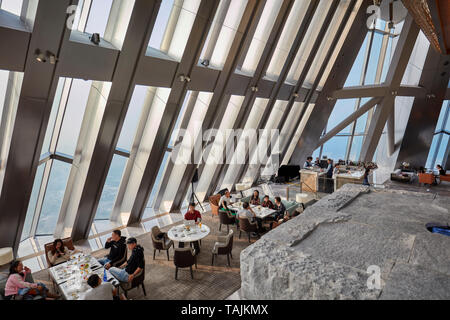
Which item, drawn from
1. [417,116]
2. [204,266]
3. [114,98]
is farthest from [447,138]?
[114,98]

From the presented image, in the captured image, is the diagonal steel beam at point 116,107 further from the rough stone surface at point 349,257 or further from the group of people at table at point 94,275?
the rough stone surface at point 349,257

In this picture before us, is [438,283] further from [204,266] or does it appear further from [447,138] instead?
[447,138]

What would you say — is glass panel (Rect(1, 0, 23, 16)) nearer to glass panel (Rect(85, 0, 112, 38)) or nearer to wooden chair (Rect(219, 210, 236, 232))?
glass panel (Rect(85, 0, 112, 38))

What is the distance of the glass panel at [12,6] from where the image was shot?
4031 millimetres

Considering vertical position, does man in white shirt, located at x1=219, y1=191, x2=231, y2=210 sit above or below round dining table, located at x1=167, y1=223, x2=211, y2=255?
above

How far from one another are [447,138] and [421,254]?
2076 centimetres

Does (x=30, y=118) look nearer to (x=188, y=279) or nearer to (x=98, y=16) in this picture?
(x=98, y=16)

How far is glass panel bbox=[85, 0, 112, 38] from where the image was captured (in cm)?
493

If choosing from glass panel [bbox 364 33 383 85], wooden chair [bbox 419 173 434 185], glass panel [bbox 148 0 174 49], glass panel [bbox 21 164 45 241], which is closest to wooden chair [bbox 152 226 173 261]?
glass panel [bbox 21 164 45 241]

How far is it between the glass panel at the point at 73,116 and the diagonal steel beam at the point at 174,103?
1766mm

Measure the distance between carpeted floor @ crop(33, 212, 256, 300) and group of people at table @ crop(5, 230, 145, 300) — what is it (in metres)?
0.60

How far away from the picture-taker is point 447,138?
60.3ft

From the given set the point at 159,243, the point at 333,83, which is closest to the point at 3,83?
the point at 159,243
